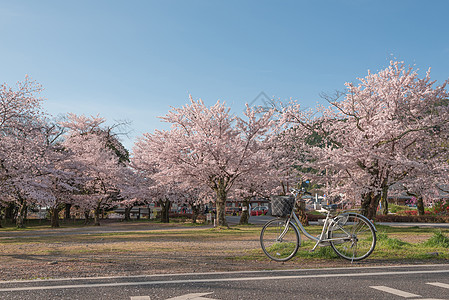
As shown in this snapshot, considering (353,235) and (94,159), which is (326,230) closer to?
(353,235)

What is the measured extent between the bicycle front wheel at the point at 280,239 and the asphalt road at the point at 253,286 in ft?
3.92

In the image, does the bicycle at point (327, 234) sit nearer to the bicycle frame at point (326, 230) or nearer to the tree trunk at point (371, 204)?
the bicycle frame at point (326, 230)

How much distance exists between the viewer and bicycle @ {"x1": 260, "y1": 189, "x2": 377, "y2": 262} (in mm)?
6824

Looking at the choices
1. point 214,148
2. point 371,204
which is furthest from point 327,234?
Result: point 214,148

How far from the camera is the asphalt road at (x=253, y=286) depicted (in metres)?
4.46

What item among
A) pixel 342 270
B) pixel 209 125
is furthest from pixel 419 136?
pixel 342 270

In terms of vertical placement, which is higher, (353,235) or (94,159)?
(94,159)

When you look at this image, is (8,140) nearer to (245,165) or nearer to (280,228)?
(245,165)

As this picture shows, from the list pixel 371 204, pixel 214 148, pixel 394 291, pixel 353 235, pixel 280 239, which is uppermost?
pixel 214 148

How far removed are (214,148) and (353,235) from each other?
663 inches

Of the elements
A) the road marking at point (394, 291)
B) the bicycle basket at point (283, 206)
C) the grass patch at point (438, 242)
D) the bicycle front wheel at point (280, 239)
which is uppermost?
the bicycle basket at point (283, 206)

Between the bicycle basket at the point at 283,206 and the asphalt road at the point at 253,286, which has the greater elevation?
the bicycle basket at the point at 283,206

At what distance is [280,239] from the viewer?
24.5ft

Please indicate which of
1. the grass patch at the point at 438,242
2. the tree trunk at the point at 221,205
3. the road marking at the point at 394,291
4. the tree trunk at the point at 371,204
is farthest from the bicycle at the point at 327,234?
the tree trunk at the point at 221,205
